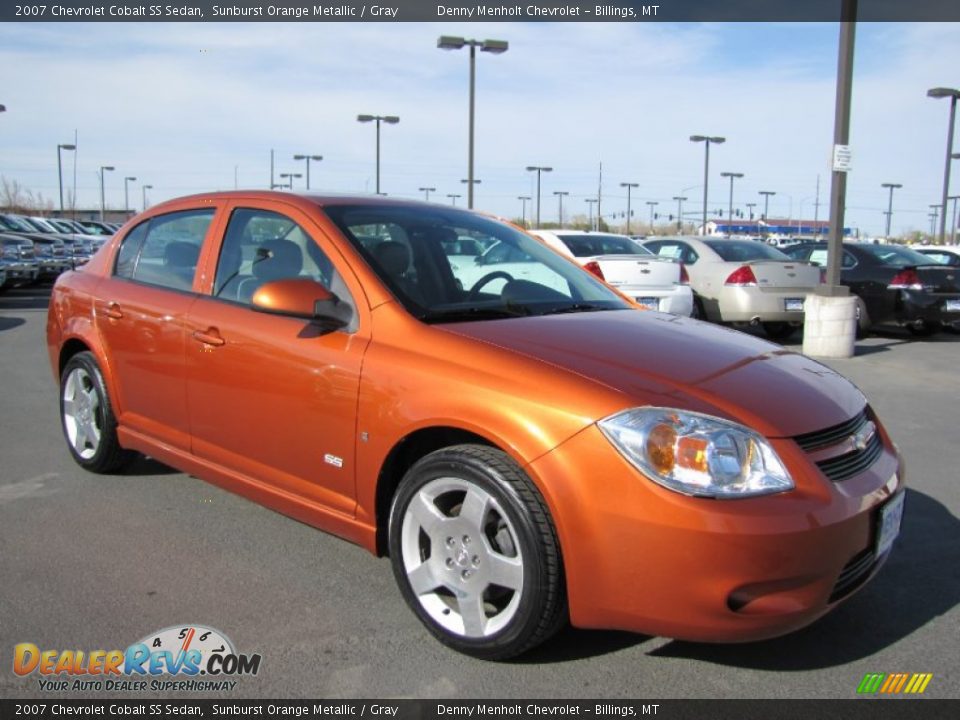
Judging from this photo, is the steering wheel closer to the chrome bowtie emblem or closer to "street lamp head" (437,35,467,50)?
the chrome bowtie emblem

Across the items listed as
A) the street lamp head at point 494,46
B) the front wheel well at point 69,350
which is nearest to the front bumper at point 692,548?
the front wheel well at point 69,350

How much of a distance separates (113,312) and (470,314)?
7.50 ft

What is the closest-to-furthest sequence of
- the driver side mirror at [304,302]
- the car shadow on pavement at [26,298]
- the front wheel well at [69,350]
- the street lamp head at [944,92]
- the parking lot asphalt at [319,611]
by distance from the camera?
1. the parking lot asphalt at [319,611]
2. the driver side mirror at [304,302]
3. the front wheel well at [69,350]
4. the car shadow on pavement at [26,298]
5. the street lamp head at [944,92]

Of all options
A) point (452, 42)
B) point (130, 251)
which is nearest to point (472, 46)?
point (452, 42)

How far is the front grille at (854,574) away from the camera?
2674 mm

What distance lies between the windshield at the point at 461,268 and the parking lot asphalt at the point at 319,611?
4.01 ft

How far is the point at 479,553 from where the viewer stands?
2.83 m

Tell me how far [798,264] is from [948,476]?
22.3 ft

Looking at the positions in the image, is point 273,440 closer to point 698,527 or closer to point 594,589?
point 594,589

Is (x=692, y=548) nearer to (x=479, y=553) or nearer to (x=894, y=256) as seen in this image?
(x=479, y=553)

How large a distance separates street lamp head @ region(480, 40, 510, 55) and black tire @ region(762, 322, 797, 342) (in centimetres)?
1169

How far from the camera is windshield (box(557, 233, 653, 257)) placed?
11281 millimetres

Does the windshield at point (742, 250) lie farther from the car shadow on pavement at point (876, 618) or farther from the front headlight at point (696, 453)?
the front headlight at point (696, 453)

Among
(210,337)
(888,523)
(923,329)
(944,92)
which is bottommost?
(923,329)
